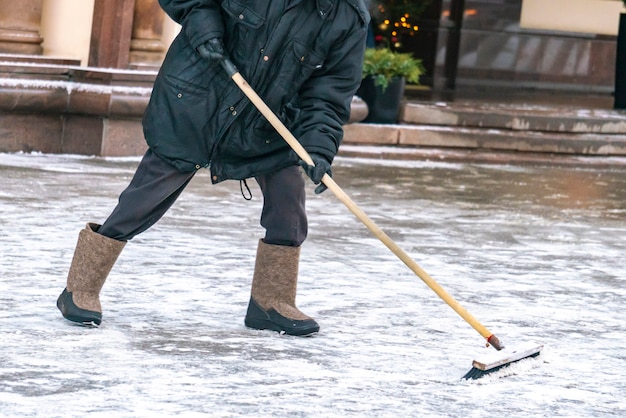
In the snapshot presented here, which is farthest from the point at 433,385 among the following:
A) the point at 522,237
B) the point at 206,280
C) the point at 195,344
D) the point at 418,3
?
the point at 418,3

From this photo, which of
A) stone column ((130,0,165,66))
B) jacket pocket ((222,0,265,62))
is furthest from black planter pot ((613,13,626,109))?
jacket pocket ((222,0,265,62))

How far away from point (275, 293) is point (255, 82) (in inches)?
30.8

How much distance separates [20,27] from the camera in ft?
32.0

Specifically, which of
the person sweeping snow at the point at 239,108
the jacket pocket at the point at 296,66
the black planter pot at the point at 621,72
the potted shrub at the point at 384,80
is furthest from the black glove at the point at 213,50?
the black planter pot at the point at 621,72

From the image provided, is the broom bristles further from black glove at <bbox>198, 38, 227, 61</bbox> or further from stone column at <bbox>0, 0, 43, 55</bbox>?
stone column at <bbox>0, 0, 43, 55</bbox>

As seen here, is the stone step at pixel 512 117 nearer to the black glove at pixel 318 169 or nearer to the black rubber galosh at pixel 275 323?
the black rubber galosh at pixel 275 323

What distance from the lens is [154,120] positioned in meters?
4.70

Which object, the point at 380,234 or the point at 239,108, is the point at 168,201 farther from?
the point at 380,234

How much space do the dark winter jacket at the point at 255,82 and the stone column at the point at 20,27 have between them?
5.21 m

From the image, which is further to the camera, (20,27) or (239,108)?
(20,27)

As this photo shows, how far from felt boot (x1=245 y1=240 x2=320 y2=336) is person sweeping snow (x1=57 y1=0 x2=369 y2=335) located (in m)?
0.16

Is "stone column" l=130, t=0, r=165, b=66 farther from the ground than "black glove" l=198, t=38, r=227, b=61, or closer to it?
closer to it

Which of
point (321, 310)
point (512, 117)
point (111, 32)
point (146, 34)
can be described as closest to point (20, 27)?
point (111, 32)

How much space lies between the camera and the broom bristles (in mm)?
4328
